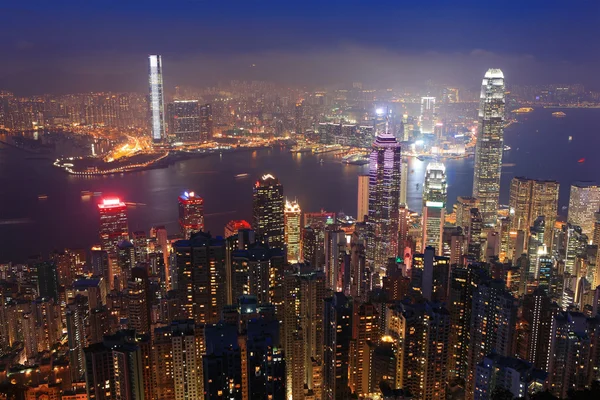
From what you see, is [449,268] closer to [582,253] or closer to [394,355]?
[394,355]

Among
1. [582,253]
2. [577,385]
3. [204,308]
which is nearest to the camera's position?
[577,385]

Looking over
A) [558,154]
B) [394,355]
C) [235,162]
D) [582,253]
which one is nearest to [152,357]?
[394,355]

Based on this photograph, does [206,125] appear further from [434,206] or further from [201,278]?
[201,278]

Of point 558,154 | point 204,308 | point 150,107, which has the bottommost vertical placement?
point 204,308

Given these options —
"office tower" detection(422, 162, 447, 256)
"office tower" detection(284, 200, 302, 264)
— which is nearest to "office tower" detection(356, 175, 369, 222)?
"office tower" detection(422, 162, 447, 256)

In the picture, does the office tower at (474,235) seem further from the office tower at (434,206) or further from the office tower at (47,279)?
the office tower at (47,279)

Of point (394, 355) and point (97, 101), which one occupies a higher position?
point (97, 101)

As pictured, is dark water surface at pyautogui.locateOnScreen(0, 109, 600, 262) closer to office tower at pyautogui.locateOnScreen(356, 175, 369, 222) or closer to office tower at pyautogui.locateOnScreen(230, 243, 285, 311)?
office tower at pyautogui.locateOnScreen(356, 175, 369, 222)
